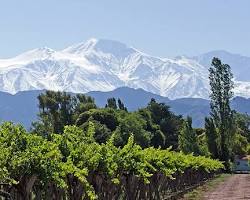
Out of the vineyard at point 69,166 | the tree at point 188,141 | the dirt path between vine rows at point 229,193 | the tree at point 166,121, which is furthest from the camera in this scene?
the tree at point 166,121

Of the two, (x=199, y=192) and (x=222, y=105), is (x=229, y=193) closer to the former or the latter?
(x=199, y=192)

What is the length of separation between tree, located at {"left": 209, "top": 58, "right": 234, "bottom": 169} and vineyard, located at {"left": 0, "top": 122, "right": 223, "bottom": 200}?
78516mm

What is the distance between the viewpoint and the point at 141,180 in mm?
36781

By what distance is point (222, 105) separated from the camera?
120m

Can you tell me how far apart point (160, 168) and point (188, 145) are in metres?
66.3

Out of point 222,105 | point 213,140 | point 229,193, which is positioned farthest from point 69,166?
point 222,105

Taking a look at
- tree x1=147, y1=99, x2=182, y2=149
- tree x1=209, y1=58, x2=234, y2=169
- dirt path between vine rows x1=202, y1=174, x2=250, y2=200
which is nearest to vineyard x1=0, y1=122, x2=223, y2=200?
dirt path between vine rows x1=202, y1=174, x2=250, y2=200

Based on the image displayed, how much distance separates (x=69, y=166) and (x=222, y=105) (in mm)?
100602

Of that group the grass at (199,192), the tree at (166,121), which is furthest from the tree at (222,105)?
the grass at (199,192)

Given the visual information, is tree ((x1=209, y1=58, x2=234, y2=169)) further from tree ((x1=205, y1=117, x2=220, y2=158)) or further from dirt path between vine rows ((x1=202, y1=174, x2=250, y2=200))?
dirt path between vine rows ((x1=202, y1=174, x2=250, y2=200))

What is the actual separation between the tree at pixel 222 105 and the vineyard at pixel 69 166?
7852 cm

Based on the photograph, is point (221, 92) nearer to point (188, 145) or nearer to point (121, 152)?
point (188, 145)

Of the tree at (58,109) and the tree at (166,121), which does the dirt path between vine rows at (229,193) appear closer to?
the tree at (58,109)

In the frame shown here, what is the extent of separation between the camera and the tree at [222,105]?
117938mm
